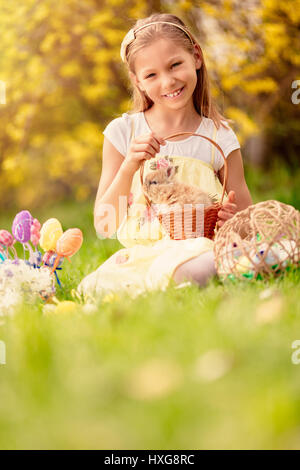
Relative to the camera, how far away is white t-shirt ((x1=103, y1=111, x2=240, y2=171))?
224cm

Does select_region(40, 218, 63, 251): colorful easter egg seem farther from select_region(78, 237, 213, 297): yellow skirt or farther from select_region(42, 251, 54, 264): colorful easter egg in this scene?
select_region(78, 237, 213, 297): yellow skirt

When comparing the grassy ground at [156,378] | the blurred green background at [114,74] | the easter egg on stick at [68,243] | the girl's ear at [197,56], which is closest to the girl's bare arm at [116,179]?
the easter egg on stick at [68,243]

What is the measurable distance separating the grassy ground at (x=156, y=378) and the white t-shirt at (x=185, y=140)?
2.94 ft

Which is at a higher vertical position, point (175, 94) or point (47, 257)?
point (175, 94)

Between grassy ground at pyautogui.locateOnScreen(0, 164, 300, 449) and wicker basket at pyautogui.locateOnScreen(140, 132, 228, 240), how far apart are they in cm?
48

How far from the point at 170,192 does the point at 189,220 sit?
0.12 metres

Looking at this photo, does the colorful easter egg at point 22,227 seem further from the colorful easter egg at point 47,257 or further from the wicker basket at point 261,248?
the wicker basket at point 261,248

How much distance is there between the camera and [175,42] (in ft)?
6.90

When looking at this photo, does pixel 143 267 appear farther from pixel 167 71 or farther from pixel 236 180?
pixel 167 71

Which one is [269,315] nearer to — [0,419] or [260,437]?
[260,437]

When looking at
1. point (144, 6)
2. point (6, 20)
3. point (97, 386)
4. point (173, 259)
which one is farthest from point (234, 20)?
point (97, 386)

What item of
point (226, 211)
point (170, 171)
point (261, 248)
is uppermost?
point (170, 171)

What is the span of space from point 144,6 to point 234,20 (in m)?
0.72

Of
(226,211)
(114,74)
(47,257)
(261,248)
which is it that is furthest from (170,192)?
(114,74)
